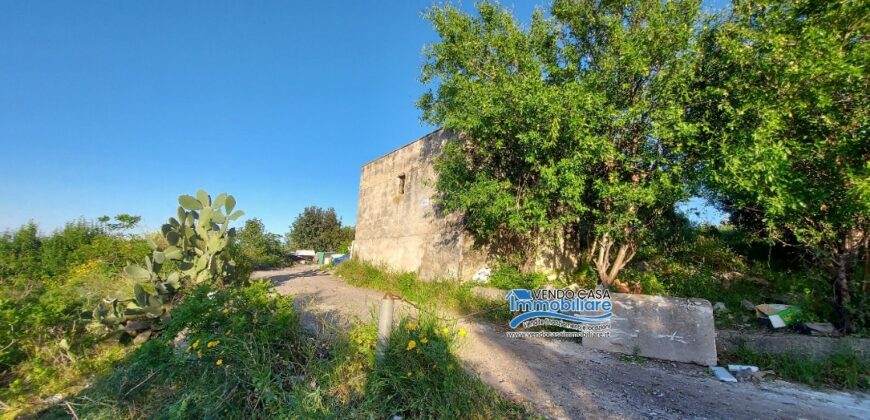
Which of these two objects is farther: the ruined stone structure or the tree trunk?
the ruined stone structure

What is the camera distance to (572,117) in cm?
493

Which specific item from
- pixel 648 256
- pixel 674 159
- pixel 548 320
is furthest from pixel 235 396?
pixel 648 256

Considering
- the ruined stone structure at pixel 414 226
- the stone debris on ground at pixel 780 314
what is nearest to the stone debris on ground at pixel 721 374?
the stone debris on ground at pixel 780 314

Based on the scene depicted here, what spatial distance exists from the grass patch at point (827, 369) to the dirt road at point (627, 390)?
265 mm

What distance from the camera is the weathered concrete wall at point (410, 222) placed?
805 centimetres

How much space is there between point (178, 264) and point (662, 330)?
23.2 ft

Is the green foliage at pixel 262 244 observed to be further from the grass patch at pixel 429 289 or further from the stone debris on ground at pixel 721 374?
the stone debris on ground at pixel 721 374

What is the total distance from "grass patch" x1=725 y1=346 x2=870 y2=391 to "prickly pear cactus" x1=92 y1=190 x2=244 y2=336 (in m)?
7.45

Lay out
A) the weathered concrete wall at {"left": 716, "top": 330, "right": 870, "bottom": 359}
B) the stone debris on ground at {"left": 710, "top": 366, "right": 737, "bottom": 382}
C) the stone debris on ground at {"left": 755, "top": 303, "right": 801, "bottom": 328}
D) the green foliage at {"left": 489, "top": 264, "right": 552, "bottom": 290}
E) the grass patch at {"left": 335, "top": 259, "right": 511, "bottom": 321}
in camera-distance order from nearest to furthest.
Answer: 1. the stone debris on ground at {"left": 710, "top": 366, "right": 737, "bottom": 382}
2. the weathered concrete wall at {"left": 716, "top": 330, "right": 870, "bottom": 359}
3. the stone debris on ground at {"left": 755, "top": 303, "right": 801, "bottom": 328}
4. the grass patch at {"left": 335, "top": 259, "right": 511, "bottom": 321}
5. the green foliage at {"left": 489, "top": 264, "right": 552, "bottom": 290}

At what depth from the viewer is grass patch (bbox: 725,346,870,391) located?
3.52 metres

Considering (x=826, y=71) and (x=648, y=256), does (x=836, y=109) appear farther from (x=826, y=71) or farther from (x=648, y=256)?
(x=648, y=256)

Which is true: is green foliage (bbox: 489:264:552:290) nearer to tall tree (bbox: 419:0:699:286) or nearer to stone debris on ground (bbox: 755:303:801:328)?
tall tree (bbox: 419:0:699:286)

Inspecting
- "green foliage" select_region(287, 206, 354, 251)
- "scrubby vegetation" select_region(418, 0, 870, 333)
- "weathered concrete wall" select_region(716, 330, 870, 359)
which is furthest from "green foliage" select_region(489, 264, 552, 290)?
"green foliage" select_region(287, 206, 354, 251)

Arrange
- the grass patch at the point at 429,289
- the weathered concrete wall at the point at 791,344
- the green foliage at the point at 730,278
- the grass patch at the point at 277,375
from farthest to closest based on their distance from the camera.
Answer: the grass patch at the point at 429,289, the green foliage at the point at 730,278, the weathered concrete wall at the point at 791,344, the grass patch at the point at 277,375
